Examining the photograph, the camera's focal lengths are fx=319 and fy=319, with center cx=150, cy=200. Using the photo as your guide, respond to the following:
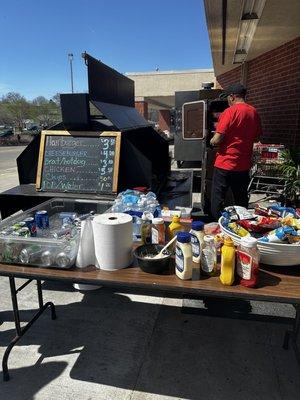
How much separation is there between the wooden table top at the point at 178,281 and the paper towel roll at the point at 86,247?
42mm

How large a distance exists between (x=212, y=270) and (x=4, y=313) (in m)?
2.22

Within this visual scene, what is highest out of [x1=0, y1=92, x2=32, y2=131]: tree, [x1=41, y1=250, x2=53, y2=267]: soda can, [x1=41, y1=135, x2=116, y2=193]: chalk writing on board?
[x1=0, y1=92, x2=32, y2=131]: tree

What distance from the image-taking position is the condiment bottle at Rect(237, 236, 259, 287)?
5.28 ft

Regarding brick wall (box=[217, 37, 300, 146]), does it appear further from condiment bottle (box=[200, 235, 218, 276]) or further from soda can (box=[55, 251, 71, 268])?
soda can (box=[55, 251, 71, 268])

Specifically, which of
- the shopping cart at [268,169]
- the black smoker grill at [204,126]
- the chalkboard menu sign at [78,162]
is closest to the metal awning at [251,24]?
the black smoker grill at [204,126]

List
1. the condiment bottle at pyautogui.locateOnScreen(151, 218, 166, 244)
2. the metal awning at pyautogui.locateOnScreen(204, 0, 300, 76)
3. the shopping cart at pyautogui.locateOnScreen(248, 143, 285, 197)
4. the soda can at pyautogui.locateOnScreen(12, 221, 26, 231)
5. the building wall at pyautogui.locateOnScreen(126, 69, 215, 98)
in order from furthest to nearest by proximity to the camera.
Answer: the building wall at pyautogui.locateOnScreen(126, 69, 215, 98) < the shopping cart at pyautogui.locateOnScreen(248, 143, 285, 197) < the metal awning at pyautogui.locateOnScreen(204, 0, 300, 76) < the soda can at pyautogui.locateOnScreen(12, 221, 26, 231) < the condiment bottle at pyautogui.locateOnScreen(151, 218, 166, 244)

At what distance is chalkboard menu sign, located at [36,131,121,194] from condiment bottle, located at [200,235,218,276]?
5.75 ft

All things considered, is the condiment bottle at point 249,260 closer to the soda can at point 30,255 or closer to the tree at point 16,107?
the soda can at point 30,255

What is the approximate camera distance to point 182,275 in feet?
5.62

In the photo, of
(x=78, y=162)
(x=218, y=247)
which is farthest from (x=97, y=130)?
(x=218, y=247)

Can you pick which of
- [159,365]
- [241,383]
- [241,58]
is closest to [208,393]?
[241,383]

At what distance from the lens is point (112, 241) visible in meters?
1.81

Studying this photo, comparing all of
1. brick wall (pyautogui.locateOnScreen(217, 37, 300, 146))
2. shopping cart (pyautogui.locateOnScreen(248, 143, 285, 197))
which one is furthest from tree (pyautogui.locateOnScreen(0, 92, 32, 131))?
shopping cart (pyautogui.locateOnScreen(248, 143, 285, 197))

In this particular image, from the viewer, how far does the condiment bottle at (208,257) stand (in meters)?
Answer: 1.73
